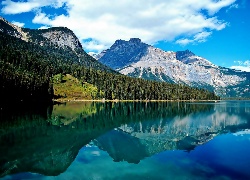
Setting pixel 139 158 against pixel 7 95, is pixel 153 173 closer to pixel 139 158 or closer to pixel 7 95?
pixel 139 158

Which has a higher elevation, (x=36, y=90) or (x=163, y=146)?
(x=36, y=90)

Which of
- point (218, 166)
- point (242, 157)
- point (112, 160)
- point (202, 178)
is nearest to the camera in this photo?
point (202, 178)

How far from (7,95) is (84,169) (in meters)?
127

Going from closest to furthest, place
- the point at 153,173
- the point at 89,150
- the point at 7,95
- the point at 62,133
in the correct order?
the point at 153,173
the point at 89,150
the point at 62,133
the point at 7,95

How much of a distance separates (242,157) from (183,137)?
20.5 meters

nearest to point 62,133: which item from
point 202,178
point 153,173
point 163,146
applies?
point 163,146

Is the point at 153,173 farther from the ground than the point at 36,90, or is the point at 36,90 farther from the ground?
the point at 36,90

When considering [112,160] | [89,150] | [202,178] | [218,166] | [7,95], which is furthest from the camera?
[7,95]

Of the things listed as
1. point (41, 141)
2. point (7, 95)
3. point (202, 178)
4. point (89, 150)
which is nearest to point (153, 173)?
point (202, 178)

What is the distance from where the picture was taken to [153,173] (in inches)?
1226

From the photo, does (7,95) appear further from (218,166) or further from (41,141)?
(218,166)

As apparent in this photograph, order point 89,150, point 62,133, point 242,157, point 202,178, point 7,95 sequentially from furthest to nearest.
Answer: point 7,95
point 62,133
point 89,150
point 242,157
point 202,178

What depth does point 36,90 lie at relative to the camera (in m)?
195

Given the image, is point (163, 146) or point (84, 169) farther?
point (163, 146)
